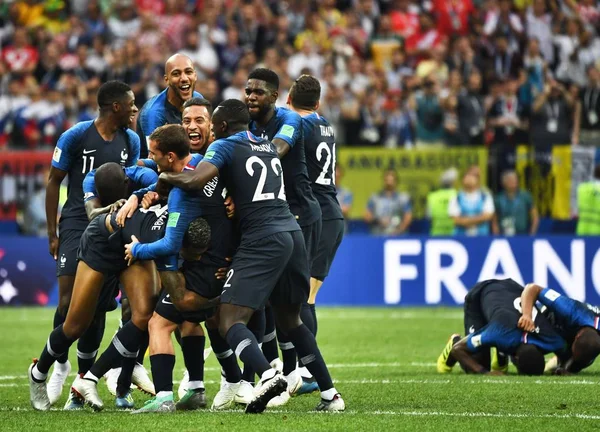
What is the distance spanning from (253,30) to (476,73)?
13.8 ft

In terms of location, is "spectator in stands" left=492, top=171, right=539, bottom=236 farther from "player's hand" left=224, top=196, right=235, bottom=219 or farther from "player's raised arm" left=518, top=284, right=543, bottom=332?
"player's hand" left=224, top=196, right=235, bottom=219

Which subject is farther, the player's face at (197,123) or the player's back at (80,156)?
the player's back at (80,156)

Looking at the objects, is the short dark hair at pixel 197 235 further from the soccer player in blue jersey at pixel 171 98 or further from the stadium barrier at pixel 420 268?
the stadium barrier at pixel 420 268

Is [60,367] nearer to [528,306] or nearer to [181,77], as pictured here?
[181,77]

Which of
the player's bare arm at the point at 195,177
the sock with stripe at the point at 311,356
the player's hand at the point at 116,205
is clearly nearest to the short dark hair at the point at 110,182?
the player's hand at the point at 116,205

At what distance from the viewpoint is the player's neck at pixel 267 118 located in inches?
359

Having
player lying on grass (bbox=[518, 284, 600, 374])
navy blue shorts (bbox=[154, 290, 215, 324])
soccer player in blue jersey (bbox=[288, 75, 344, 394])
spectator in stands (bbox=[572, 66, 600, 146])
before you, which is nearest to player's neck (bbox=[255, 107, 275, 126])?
soccer player in blue jersey (bbox=[288, 75, 344, 394])

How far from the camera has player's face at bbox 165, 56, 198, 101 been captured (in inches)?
382

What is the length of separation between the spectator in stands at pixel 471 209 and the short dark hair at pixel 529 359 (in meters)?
7.10

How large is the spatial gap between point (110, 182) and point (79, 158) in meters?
0.85

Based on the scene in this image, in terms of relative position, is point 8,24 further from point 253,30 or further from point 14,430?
point 14,430

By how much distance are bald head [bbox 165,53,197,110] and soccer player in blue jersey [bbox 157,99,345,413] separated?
1.81 m

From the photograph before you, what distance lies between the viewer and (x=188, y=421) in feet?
24.3

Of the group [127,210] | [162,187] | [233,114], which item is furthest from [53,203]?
[233,114]
